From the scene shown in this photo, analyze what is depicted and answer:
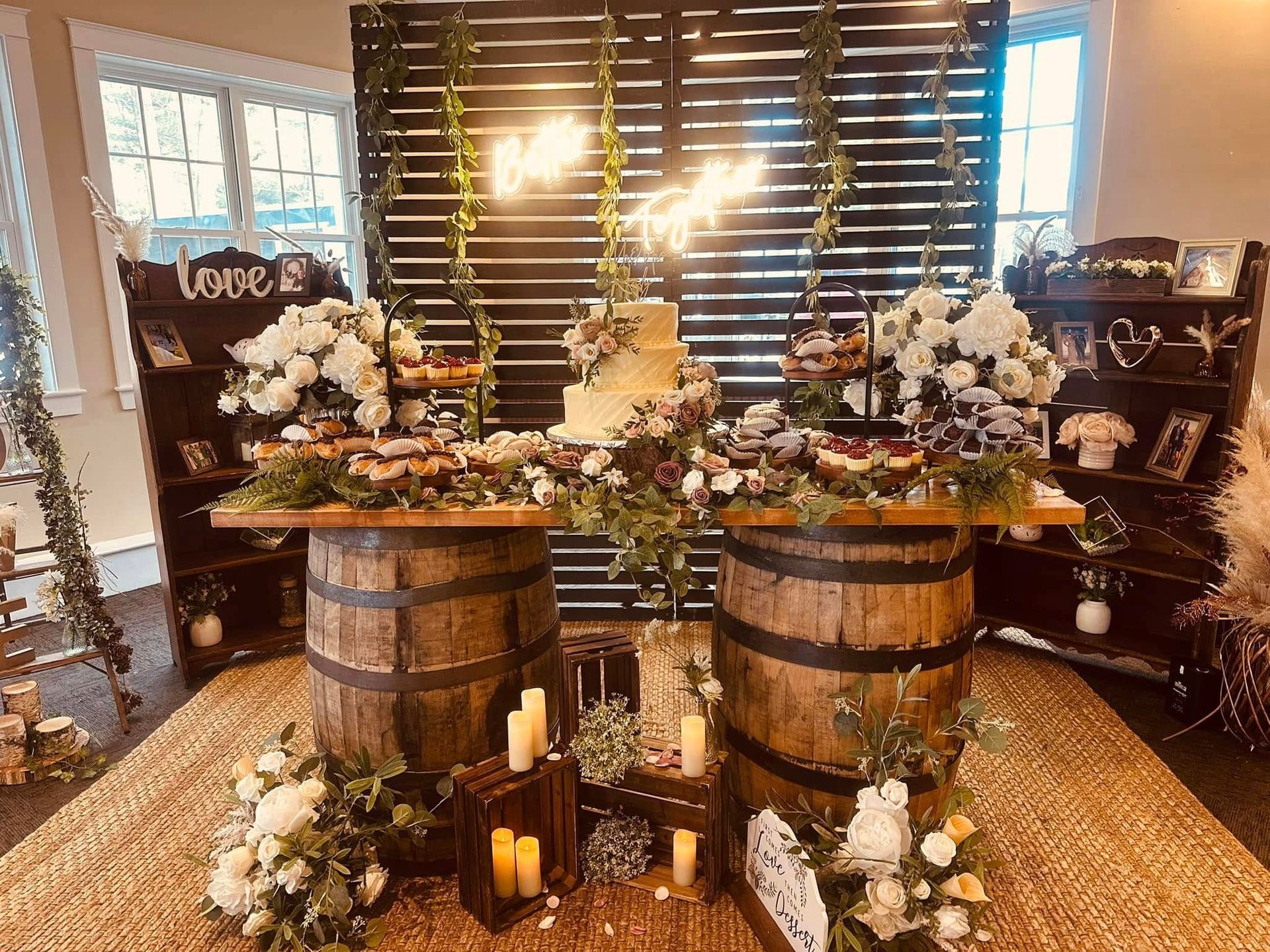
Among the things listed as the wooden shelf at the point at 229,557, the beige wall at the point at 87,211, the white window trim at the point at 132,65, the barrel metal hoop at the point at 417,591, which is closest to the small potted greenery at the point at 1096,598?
the barrel metal hoop at the point at 417,591

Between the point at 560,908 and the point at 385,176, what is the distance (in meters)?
3.04

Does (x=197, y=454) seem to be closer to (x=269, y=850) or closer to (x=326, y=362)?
(x=326, y=362)

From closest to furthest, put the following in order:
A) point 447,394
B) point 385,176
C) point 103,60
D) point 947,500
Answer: point 947,500
point 385,176
point 447,394
point 103,60

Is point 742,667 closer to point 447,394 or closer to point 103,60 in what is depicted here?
point 447,394

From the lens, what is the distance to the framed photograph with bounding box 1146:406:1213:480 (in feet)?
10.1

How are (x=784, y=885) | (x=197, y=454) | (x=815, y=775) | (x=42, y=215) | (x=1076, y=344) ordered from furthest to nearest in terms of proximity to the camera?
1. (x=42, y=215)
2. (x=197, y=454)
3. (x=1076, y=344)
4. (x=815, y=775)
5. (x=784, y=885)

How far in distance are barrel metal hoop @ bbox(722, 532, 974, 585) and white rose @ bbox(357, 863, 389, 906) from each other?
119cm

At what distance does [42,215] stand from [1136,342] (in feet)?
17.0

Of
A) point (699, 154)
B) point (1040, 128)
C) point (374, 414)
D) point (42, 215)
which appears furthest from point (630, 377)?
point (1040, 128)

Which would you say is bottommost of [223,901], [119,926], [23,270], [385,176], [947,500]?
[119,926]

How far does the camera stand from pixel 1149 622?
136 inches

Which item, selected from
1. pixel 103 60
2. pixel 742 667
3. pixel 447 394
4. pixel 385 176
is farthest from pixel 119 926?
pixel 103 60

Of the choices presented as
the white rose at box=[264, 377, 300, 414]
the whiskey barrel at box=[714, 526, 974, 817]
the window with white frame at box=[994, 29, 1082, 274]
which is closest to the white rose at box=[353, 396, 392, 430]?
the white rose at box=[264, 377, 300, 414]

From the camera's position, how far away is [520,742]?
1962mm
